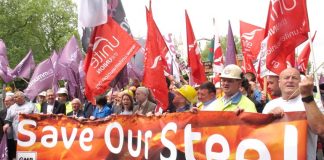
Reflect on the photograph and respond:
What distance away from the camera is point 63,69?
14570 mm

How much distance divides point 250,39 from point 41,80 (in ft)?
18.5

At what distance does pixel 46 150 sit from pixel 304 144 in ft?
11.1

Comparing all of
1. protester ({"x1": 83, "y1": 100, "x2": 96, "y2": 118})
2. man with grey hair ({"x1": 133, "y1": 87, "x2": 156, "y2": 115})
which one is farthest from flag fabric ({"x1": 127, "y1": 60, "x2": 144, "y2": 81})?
man with grey hair ({"x1": 133, "y1": 87, "x2": 156, "y2": 115})

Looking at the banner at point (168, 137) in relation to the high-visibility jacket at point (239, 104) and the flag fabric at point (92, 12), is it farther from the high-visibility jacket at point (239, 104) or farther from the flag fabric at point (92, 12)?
the flag fabric at point (92, 12)

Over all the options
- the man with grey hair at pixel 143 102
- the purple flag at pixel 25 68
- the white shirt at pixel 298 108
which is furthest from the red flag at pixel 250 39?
the purple flag at pixel 25 68

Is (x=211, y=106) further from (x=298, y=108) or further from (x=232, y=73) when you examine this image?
(x=298, y=108)

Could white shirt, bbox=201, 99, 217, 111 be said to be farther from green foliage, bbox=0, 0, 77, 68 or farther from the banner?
green foliage, bbox=0, 0, 77, 68

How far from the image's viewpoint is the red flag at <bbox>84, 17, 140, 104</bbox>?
768cm

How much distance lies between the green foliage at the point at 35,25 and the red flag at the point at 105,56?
114 ft

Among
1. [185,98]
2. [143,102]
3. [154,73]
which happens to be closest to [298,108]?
[185,98]

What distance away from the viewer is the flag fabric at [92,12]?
7973 millimetres

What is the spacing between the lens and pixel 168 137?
5.55 metres

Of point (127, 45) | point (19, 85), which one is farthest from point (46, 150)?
point (19, 85)

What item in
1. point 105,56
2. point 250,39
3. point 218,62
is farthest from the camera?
point 250,39
